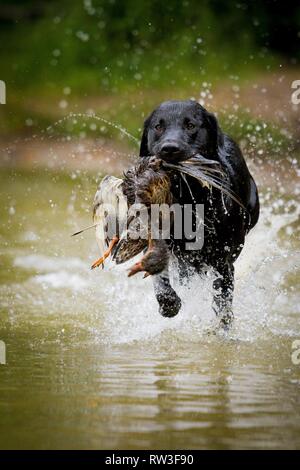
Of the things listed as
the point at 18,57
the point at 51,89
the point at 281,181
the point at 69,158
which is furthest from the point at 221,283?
Result: the point at 18,57

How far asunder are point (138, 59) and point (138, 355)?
11.5m

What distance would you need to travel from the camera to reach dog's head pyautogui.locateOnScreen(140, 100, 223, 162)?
458 cm

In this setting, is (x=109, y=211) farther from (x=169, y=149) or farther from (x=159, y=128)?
(x=159, y=128)

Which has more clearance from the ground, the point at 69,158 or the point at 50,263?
the point at 69,158

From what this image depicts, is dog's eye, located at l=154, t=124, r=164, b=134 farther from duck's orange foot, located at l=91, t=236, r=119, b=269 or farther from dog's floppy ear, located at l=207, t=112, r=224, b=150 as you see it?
duck's orange foot, located at l=91, t=236, r=119, b=269

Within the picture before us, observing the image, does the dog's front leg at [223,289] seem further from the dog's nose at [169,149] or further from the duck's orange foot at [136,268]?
the duck's orange foot at [136,268]

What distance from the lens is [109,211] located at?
3.93 meters

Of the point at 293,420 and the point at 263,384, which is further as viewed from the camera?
the point at 263,384

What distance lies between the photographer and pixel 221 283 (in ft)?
16.6

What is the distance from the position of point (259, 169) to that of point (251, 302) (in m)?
5.24

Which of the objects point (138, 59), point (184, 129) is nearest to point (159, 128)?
point (184, 129)

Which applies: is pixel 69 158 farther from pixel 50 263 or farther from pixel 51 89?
pixel 50 263

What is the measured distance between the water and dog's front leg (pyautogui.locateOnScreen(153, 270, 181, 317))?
0.13 meters
